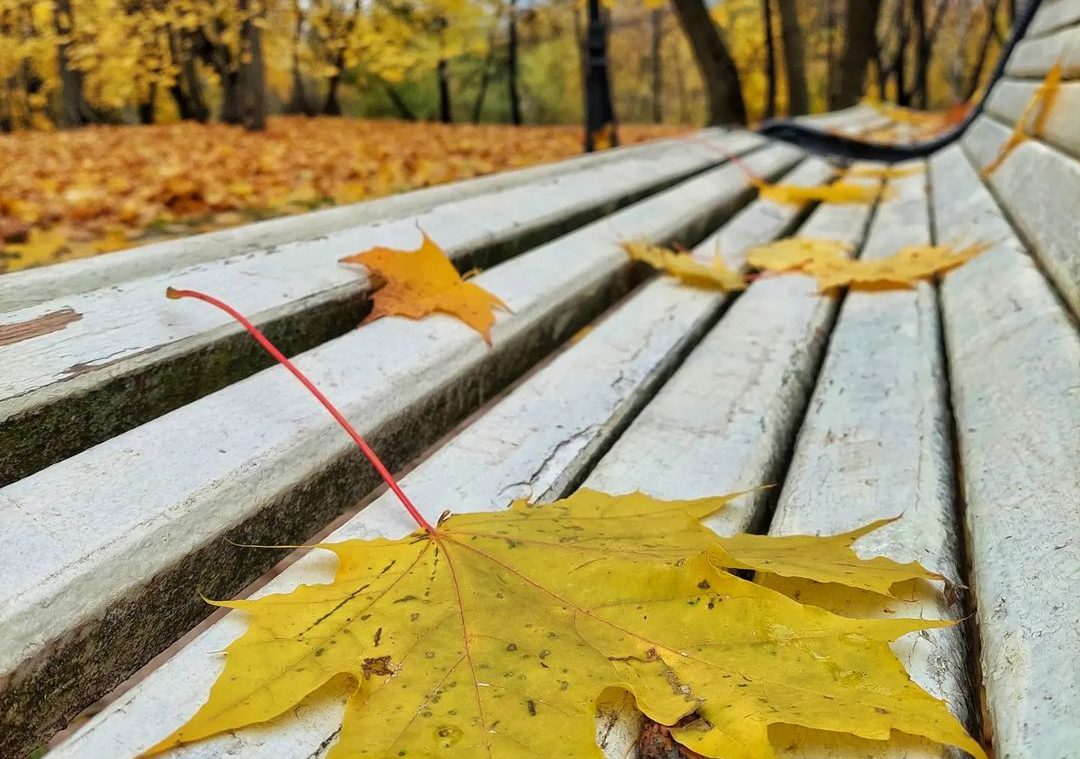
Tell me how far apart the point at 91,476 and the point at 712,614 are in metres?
0.51

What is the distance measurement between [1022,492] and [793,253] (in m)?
1.14

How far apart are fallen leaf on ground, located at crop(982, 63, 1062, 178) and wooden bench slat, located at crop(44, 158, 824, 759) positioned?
0.97 metres

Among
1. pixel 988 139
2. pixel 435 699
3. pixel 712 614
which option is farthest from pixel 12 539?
pixel 988 139

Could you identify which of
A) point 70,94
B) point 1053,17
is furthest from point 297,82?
point 1053,17

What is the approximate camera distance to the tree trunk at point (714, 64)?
590 cm

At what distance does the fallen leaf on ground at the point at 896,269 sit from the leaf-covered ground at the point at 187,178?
6.08 ft

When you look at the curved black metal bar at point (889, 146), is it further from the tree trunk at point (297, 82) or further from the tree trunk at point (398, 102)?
the tree trunk at point (398, 102)

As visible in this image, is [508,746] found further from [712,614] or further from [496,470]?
[496,470]

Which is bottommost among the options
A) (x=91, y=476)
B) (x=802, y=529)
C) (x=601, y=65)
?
(x=802, y=529)

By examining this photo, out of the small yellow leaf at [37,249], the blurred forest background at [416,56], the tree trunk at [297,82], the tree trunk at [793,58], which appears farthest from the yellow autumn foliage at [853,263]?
the tree trunk at [297,82]

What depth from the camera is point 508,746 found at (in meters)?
0.47

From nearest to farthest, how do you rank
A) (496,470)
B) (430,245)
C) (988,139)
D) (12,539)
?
(12,539) < (496,470) < (430,245) < (988,139)

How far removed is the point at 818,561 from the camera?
64cm

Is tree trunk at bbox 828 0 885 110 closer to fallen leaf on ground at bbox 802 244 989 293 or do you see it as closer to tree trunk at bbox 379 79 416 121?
fallen leaf on ground at bbox 802 244 989 293
